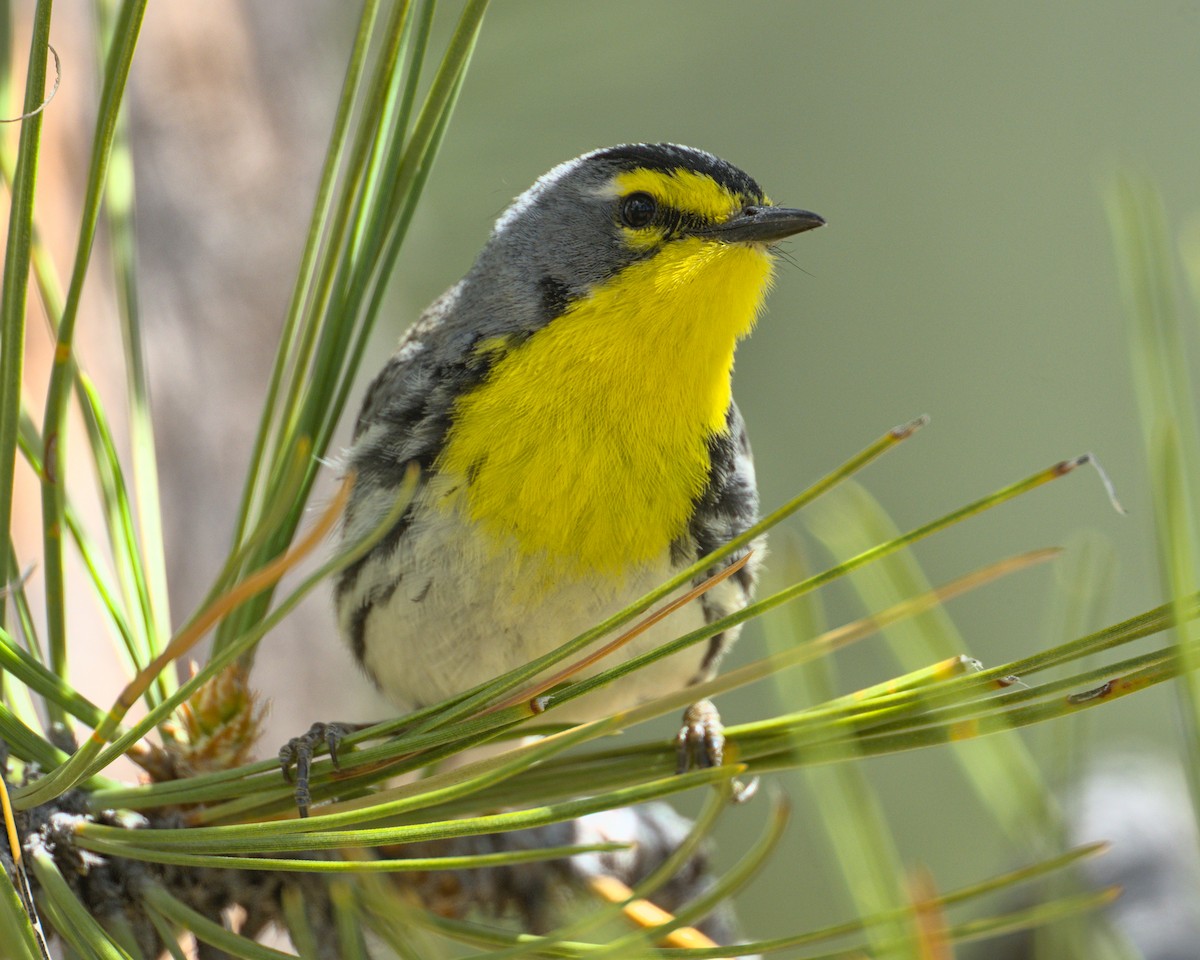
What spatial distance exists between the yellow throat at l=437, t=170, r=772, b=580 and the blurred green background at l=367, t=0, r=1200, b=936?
6.75 feet

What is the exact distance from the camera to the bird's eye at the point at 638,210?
6.08ft

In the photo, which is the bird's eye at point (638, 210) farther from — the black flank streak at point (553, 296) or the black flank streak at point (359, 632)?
the black flank streak at point (359, 632)

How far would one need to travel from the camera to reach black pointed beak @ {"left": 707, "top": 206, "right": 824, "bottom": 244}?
1.71 metres

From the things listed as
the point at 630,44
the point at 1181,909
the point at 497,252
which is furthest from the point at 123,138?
the point at 1181,909

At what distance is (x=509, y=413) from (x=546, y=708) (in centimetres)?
75

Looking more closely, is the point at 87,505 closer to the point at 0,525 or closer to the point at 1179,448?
the point at 0,525

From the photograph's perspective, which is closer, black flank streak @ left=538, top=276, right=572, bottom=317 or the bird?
the bird

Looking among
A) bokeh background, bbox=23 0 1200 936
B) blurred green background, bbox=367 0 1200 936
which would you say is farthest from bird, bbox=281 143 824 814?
blurred green background, bbox=367 0 1200 936

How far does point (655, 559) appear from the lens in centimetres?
157

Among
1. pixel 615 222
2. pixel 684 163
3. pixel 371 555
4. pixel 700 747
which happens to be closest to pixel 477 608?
pixel 371 555

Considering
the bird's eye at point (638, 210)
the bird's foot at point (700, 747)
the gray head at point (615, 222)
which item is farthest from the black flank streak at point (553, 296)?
the bird's foot at point (700, 747)

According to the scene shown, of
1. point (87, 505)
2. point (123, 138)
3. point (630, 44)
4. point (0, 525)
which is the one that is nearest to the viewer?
point (0, 525)

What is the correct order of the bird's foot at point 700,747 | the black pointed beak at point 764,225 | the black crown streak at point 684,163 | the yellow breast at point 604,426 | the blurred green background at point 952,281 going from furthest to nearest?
1. the blurred green background at point 952,281
2. the black crown streak at point 684,163
3. the black pointed beak at point 764,225
4. the yellow breast at point 604,426
5. the bird's foot at point 700,747

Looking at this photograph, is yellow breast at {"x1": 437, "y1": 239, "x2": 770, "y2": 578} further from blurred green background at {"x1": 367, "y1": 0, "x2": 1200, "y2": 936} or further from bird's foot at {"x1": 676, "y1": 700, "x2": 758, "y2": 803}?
blurred green background at {"x1": 367, "y1": 0, "x2": 1200, "y2": 936}
